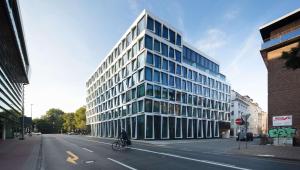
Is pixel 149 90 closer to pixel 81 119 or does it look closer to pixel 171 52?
pixel 171 52

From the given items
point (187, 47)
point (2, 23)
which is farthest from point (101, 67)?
point (2, 23)

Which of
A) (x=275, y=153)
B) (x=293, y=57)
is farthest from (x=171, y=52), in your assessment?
(x=293, y=57)

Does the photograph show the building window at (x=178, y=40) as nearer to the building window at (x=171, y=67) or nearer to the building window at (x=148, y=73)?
the building window at (x=171, y=67)

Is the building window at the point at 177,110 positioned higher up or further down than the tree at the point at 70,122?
higher up

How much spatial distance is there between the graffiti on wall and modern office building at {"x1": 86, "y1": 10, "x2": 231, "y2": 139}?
22.8 m

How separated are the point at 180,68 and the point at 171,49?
4.82 meters

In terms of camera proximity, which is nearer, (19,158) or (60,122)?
(19,158)

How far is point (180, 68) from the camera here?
2386 inches

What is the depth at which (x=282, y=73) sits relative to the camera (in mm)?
31906

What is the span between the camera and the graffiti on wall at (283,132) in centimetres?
2944

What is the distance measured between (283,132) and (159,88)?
26.3 metres

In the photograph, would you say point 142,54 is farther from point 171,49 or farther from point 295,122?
point 295,122

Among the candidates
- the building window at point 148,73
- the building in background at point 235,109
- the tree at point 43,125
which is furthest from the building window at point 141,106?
the tree at point 43,125

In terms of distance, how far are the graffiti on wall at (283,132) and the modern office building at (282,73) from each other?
0.70 metres
